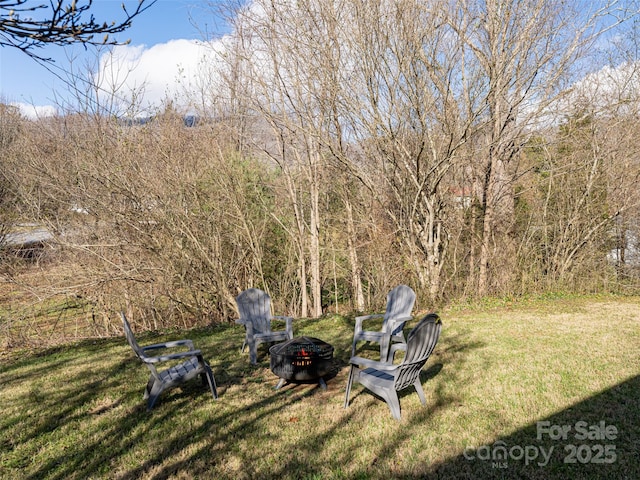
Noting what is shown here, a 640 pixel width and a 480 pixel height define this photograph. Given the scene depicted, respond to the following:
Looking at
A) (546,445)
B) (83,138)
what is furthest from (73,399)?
(83,138)

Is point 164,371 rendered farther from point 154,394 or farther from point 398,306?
point 398,306

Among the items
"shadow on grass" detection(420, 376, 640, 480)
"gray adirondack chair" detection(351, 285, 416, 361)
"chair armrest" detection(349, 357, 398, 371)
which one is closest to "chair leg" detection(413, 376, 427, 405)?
"chair armrest" detection(349, 357, 398, 371)

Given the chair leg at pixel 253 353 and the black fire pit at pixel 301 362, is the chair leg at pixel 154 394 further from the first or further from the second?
the chair leg at pixel 253 353

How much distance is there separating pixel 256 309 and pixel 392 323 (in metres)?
1.96

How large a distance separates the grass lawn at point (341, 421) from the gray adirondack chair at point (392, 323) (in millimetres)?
467

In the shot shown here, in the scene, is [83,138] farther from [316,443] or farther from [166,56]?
[316,443]

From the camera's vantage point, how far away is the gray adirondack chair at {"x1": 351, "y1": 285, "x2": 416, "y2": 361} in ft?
16.6

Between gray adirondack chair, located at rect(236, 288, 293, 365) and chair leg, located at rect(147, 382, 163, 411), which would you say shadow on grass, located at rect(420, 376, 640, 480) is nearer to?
chair leg, located at rect(147, 382, 163, 411)

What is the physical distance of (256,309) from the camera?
20.0ft

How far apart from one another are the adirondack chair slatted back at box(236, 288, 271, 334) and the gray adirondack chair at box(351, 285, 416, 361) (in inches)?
51.7

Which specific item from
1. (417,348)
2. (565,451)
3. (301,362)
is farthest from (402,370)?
(565,451)

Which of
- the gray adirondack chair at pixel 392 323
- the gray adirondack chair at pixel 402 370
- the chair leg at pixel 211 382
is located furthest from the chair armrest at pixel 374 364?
the chair leg at pixel 211 382

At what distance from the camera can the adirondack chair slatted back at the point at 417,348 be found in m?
3.55

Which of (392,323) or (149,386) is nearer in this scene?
(149,386)
